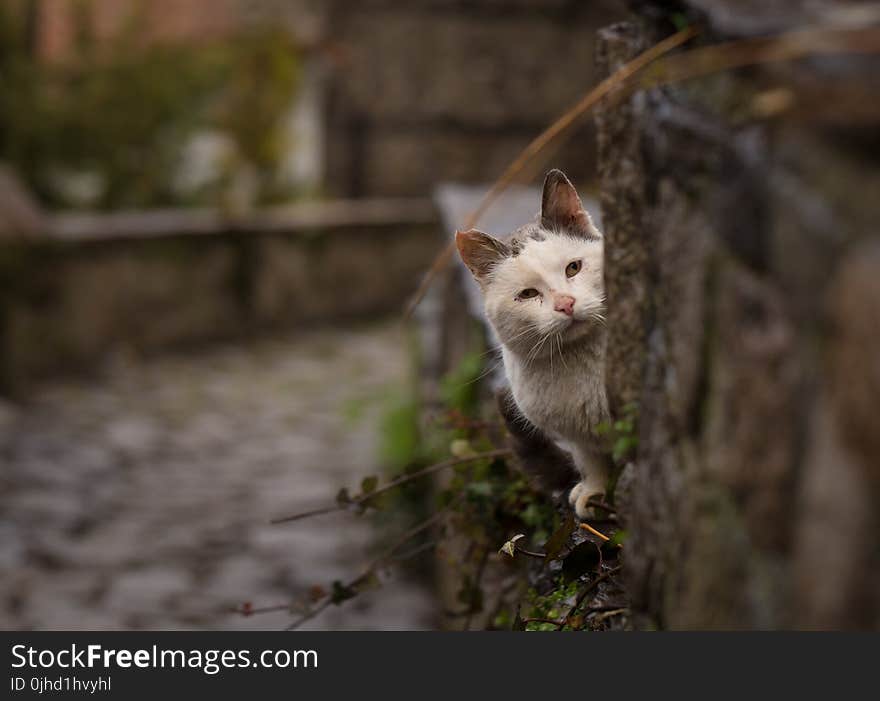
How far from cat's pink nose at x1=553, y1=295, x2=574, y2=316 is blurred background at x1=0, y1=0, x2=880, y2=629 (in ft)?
0.33

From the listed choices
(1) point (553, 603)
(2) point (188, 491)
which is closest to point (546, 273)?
(1) point (553, 603)

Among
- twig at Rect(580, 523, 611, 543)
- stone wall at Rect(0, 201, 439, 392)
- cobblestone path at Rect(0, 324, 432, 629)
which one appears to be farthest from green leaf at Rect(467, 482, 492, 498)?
stone wall at Rect(0, 201, 439, 392)

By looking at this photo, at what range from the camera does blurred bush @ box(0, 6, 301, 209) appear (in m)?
8.83

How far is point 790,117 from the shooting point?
3.38 feet

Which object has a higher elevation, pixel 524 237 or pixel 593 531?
pixel 524 237

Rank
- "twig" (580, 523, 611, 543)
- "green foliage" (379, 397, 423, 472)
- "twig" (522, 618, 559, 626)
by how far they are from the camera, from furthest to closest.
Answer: "green foliage" (379, 397, 423, 472) < "twig" (580, 523, 611, 543) < "twig" (522, 618, 559, 626)

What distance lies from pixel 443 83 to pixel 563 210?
874cm

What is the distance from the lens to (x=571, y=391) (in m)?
1.94

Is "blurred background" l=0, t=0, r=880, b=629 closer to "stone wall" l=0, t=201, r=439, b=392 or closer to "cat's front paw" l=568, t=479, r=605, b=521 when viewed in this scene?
"stone wall" l=0, t=201, r=439, b=392

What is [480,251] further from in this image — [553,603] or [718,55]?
[718,55]

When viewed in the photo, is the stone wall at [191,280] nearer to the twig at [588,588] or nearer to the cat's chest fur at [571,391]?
the cat's chest fur at [571,391]

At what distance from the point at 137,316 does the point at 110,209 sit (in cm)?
164

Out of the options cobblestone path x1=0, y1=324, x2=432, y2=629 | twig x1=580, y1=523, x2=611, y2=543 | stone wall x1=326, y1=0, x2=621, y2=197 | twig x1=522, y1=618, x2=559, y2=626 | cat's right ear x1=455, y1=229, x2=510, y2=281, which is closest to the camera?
twig x1=522, y1=618, x2=559, y2=626

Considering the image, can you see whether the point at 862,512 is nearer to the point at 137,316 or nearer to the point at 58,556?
the point at 58,556
